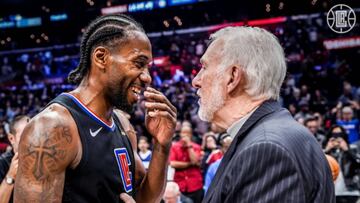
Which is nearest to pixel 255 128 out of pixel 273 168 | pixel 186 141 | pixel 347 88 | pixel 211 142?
pixel 273 168

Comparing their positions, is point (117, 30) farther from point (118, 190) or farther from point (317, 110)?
Answer: point (317, 110)

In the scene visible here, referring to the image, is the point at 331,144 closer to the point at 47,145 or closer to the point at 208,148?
the point at 208,148

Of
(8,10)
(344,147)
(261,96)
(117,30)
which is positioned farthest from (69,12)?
(261,96)

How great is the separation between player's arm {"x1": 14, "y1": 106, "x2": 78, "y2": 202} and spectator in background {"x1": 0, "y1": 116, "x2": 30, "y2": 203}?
1.18 meters

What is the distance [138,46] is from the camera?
231 cm

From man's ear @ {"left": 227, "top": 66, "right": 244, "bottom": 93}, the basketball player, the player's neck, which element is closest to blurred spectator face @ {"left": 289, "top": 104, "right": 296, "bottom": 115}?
the basketball player

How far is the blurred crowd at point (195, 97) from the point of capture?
18.9 ft

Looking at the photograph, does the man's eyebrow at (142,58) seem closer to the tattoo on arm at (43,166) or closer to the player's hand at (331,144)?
the tattoo on arm at (43,166)

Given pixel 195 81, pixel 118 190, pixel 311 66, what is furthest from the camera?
pixel 311 66

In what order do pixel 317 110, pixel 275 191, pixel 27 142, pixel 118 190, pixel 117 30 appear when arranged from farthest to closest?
pixel 317 110
pixel 117 30
pixel 118 190
pixel 27 142
pixel 275 191

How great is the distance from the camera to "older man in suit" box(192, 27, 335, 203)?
134 cm

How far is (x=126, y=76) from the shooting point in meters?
2.24

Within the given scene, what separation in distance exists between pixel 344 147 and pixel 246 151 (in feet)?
14.8

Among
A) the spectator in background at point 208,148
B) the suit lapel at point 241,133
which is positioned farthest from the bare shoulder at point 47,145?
the spectator in background at point 208,148
